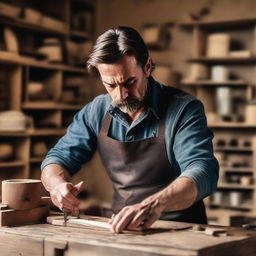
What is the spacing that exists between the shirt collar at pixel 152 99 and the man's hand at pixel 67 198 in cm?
57

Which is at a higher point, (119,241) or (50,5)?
(50,5)

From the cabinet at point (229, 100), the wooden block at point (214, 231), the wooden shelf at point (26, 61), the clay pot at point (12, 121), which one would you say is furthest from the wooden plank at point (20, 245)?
the cabinet at point (229, 100)

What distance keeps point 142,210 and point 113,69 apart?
2.78ft

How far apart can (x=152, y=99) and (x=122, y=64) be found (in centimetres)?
30

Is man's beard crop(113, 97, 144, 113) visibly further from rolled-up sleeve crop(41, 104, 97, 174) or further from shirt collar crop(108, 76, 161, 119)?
rolled-up sleeve crop(41, 104, 97, 174)

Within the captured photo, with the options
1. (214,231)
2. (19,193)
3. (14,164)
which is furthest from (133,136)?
(14,164)

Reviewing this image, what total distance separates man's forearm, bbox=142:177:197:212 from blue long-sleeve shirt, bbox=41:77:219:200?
1.6 inches

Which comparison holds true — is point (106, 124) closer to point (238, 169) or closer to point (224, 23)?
point (238, 169)

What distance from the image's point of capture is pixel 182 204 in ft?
8.12

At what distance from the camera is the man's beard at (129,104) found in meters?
2.90

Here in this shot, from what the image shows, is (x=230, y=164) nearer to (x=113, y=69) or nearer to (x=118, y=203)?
(x=118, y=203)

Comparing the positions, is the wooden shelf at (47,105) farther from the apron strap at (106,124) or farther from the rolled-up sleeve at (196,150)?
the rolled-up sleeve at (196,150)

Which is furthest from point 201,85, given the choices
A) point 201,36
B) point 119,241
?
point 119,241

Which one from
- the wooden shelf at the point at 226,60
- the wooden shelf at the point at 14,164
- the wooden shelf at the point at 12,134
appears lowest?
the wooden shelf at the point at 14,164
